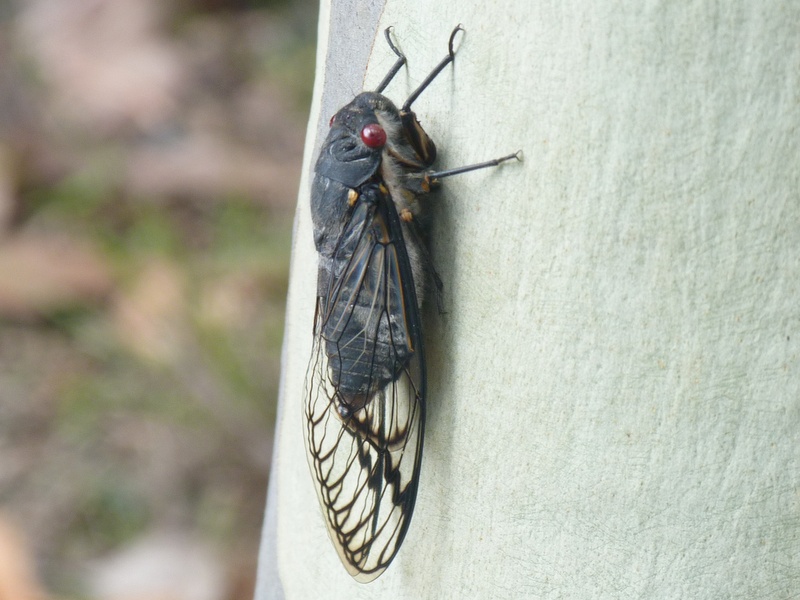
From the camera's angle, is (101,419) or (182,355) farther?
(101,419)

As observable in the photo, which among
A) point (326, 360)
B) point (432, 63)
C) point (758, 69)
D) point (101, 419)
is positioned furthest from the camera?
point (101, 419)

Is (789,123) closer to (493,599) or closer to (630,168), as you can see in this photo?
(630,168)

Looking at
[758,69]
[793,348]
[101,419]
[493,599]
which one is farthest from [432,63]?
[101,419]

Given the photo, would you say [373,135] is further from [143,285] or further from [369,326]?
[143,285]

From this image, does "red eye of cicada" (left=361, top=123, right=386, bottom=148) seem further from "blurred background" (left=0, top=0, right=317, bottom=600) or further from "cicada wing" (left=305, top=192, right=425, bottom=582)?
"blurred background" (left=0, top=0, right=317, bottom=600)

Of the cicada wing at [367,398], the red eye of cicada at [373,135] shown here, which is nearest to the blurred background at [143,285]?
the cicada wing at [367,398]

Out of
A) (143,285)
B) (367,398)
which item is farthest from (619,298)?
(143,285)

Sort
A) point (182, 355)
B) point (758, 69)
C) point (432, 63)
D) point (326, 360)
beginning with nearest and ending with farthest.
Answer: point (758, 69), point (432, 63), point (326, 360), point (182, 355)
